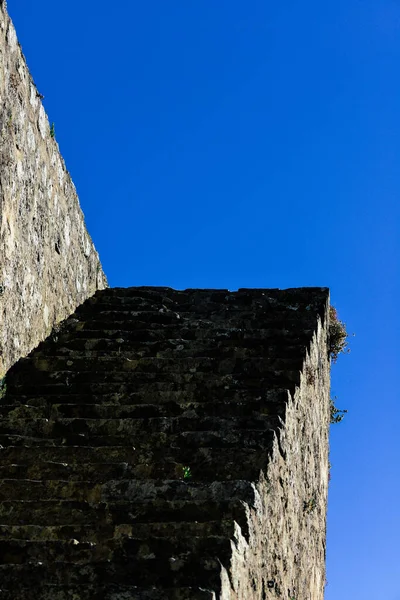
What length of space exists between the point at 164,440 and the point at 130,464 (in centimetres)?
31

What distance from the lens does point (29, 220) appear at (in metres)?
→ 6.25

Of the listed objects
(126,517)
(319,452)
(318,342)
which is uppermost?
(318,342)

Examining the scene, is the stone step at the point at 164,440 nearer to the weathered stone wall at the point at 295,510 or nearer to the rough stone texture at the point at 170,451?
the rough stone texture at the point at 170,451

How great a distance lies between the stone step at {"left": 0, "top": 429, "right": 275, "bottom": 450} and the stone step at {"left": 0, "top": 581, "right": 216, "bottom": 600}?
4.87 feet

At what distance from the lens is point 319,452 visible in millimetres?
7344

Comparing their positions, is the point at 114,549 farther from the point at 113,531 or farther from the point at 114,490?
the point at 114,490

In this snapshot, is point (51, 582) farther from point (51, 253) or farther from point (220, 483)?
point (51, 253)

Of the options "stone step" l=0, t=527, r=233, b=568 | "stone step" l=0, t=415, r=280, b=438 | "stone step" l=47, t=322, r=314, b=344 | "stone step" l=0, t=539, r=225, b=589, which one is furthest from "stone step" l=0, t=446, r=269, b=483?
"stone step" l=47, t=322, r=314, b=344

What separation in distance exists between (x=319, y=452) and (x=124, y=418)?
9.05 ft

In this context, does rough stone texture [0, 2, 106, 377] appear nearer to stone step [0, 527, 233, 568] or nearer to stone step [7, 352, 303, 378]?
stone step [7, 352, 303, 378]

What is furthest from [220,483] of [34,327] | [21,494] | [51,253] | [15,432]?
[51,253]

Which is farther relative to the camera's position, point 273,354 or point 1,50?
point 273,354

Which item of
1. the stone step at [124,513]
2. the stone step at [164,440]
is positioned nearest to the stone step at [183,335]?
the stone step at [164,440]

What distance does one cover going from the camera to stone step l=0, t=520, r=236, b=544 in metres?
3.78
